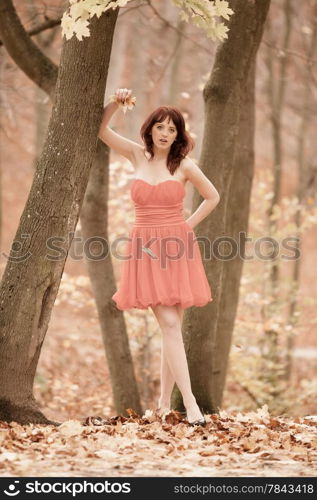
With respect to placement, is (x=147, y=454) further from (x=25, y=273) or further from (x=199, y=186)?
(x=199, y=186)

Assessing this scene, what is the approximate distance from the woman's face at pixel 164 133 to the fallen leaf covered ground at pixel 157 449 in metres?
2.04

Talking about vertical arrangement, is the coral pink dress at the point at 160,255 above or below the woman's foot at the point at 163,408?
above

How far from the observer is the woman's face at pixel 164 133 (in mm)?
5461

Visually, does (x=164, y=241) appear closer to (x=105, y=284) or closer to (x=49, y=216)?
(x=49, y=216)

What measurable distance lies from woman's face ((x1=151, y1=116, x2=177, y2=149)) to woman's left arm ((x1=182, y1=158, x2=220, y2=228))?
0.72ft

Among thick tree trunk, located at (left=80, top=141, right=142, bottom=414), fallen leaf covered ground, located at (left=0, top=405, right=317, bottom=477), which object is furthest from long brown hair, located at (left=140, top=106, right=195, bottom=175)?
fallen leaf covered ground, located at (left=0, top=405, right=317, bottom=477)

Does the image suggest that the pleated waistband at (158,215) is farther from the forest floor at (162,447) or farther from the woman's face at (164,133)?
the forest floor at (162,447)

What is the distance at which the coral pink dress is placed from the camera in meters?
5.36

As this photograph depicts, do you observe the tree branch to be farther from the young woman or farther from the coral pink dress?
the coral pink dress

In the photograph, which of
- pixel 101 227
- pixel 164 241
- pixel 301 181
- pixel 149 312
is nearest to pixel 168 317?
pixel 164 241

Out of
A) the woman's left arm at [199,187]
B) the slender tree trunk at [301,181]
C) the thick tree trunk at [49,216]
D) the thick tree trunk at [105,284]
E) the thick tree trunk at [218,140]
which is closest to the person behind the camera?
the thick tree trunk at [49,216]

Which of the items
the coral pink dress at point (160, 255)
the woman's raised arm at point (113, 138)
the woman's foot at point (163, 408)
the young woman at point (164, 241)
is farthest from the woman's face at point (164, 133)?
the woman's foot at point (163, 408)

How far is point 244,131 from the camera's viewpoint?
8305 millimetres

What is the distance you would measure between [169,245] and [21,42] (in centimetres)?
255
